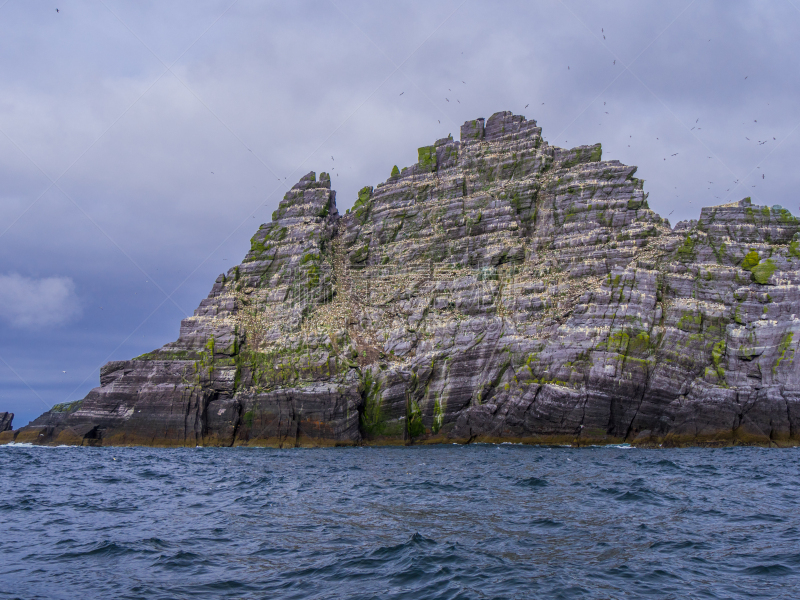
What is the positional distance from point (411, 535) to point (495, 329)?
148 ft

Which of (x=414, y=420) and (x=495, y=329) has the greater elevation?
(x=495, y=329)

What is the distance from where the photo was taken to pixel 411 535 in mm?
15852

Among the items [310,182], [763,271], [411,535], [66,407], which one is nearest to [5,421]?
[66,407]

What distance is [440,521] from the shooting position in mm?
17609

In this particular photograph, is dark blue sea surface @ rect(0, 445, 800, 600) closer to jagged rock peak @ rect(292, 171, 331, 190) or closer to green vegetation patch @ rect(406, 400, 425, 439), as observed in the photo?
green vegetation patch @ rect(406, 400, 425, 439)

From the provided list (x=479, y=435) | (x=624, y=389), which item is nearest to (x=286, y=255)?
(x=479, y=435)

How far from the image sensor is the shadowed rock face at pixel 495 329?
168 ft

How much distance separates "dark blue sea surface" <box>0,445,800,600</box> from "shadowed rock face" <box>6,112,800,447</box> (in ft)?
76.8

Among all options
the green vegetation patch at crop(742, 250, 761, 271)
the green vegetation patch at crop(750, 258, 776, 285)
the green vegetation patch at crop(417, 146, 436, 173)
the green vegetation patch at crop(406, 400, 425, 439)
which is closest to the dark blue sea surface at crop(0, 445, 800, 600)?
the green vegetation patch at crop(406, 400, 425, 439)

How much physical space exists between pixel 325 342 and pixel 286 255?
1944 centimetres

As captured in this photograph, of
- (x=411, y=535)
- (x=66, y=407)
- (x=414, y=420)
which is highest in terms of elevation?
(x=66, y=407)

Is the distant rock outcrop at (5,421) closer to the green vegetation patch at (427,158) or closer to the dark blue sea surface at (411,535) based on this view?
the dark blue sea surface at (411,535)

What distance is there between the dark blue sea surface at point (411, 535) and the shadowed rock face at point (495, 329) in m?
23.4

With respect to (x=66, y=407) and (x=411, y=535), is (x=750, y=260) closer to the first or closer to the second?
(x=411, y=535)
